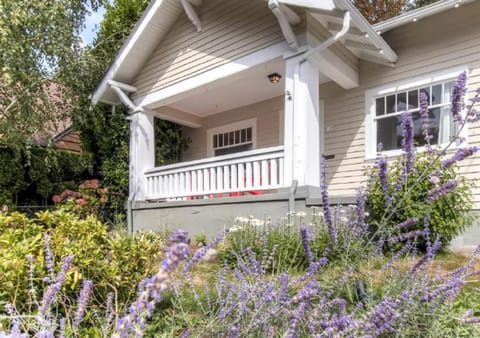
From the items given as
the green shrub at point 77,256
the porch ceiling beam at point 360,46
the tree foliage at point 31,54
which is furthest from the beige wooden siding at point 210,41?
the green shrub at point 77,256

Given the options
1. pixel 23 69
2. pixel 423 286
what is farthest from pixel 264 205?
pixel 23 69

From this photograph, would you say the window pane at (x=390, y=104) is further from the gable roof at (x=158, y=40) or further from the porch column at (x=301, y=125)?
the porch column at (x=301, y=125)

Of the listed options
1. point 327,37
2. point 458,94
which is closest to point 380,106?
point 327,37

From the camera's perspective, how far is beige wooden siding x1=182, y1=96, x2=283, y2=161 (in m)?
7.90

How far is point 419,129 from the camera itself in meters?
6.04

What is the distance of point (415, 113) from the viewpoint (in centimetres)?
609

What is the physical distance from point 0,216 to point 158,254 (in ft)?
4.22

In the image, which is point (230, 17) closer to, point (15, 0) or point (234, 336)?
point (15, 0)

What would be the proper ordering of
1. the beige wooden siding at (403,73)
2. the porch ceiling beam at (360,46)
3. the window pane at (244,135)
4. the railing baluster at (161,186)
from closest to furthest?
the beige wooden siding at (403,73) → the porch ceiling beam at (360,46) → the railing baluster at (161,186) → the window pane at (244,135)

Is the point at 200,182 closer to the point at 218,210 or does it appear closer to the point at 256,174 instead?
the point at 218,210

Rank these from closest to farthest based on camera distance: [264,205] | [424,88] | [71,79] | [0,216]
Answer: [0,216] → [264,205] → [424,88] → [71,79]

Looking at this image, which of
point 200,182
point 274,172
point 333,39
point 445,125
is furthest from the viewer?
point 200,182

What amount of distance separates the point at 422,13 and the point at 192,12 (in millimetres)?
3925

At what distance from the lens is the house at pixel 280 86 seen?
5215 mm
